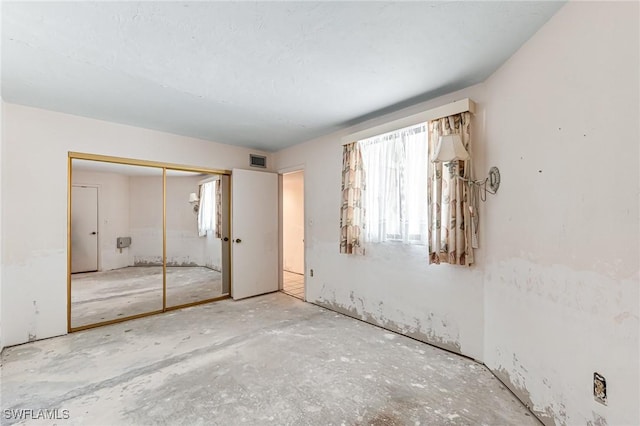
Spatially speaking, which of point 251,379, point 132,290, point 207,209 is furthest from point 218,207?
point 251,379

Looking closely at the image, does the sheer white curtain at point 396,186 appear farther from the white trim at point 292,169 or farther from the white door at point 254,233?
the white door at point 254,233

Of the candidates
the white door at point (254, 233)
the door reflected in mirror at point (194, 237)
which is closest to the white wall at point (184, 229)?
the door reflected in mirror at point (194, 237)

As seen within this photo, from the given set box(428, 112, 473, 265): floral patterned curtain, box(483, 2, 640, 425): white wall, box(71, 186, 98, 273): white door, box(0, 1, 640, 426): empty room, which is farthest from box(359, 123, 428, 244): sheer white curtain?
box(71, 186, 98, 273): white door

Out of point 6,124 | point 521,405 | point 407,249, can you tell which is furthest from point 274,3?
point 6,124

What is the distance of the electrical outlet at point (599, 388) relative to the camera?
3.91ft

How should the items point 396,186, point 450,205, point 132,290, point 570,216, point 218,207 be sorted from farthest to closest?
point 218,207 → point 132,290 → point 396,186 → point 450,205 → point 570,216

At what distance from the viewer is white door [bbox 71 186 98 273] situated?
291 cm

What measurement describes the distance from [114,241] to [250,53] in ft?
9.70

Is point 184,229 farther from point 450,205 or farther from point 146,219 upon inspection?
point 450,205

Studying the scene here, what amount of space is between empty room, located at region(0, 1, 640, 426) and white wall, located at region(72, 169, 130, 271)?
0.06ft

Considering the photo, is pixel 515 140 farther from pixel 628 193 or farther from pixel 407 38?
pixel 407 38

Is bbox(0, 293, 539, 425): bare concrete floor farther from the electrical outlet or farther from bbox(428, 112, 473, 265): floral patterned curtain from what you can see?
bbox(428, 112, 473, 265): floral patterned curtain

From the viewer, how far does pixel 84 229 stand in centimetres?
299

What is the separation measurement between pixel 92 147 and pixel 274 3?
9.56 ft
